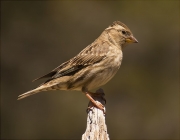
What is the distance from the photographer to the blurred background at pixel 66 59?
1341 cm

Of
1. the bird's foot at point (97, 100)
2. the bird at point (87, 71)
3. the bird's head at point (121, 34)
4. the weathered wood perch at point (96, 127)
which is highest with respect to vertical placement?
the bird's head at point (121, 34)

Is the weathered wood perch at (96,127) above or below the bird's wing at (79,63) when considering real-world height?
below

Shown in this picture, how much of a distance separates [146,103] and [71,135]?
2105 mm

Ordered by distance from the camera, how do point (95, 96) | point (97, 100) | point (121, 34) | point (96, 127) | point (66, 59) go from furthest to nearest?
point (66, 59) → point (121, 34) → point (95, 96) → point (97, 100) → point (96, 127)

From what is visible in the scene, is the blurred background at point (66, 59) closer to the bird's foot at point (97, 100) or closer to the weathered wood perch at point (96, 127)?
the bird's foot at point (97, 100)

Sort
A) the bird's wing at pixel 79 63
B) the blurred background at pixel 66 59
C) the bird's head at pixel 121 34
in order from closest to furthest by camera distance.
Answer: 1. the bird's wing at pixel 79 63
2. the bird's head at pixel 121 34
3. the blurred background at pixel 66 59

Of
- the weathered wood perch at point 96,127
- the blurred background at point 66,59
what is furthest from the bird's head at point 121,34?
the blurred background at point 66,59

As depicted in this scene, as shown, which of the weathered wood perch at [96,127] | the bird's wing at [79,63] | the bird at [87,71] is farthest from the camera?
the bird's wing at [79,63]

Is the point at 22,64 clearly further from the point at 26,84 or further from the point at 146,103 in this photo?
the point at 146,103

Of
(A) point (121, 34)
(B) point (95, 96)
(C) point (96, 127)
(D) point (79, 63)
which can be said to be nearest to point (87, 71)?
(D) point (79, 63)

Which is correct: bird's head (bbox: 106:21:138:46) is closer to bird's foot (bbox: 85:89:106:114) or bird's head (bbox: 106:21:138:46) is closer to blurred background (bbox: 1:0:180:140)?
bird's foot (bbox: 85:89:106:114)

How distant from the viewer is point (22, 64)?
13703 mm

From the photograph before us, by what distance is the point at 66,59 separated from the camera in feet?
44.4

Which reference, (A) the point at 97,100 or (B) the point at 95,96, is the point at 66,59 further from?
(A) the point at 97,100
